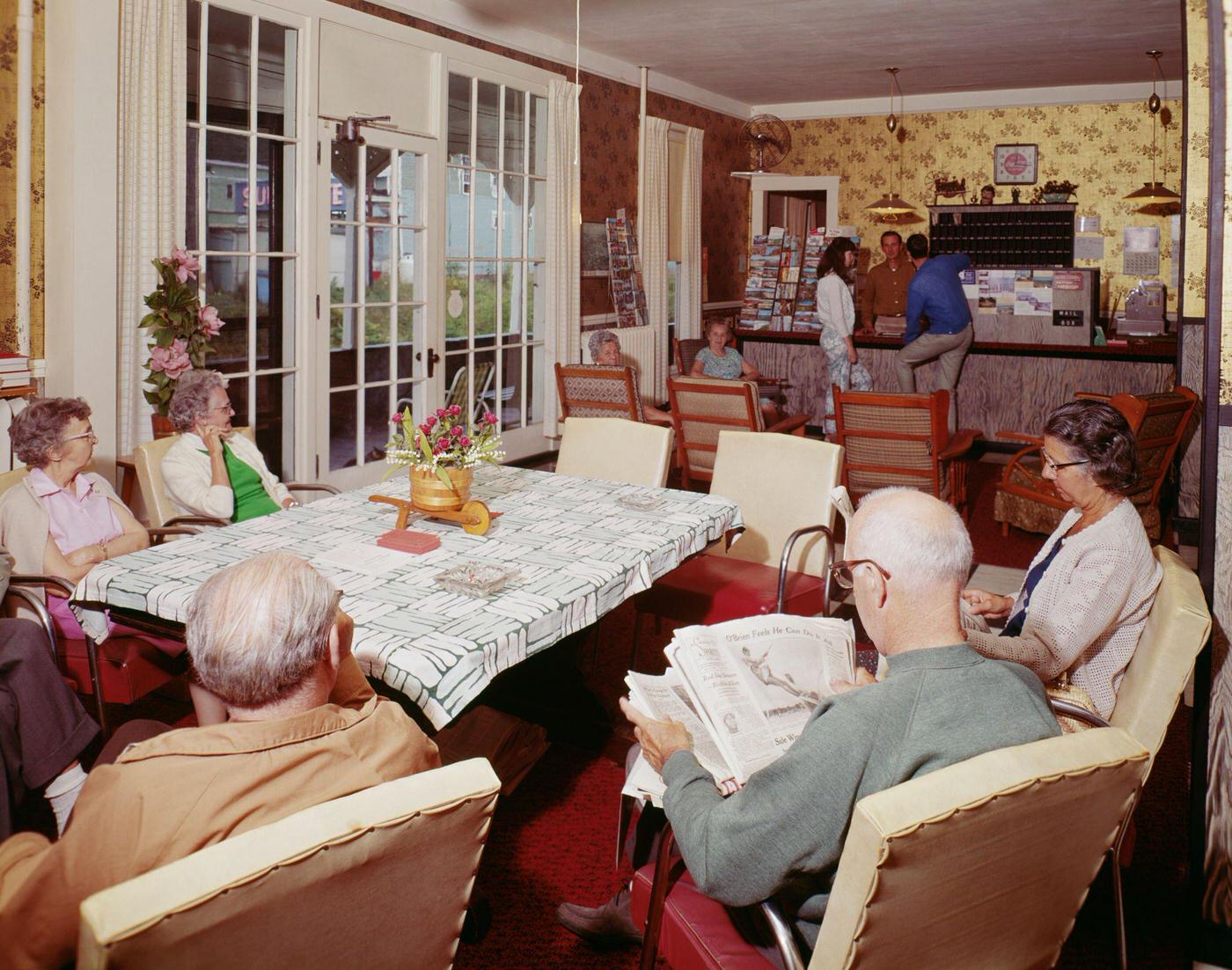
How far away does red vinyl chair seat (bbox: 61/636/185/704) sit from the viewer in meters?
3.15

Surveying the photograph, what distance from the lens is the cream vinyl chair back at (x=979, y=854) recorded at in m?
1.43

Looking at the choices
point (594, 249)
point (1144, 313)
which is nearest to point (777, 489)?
point (594, 249)

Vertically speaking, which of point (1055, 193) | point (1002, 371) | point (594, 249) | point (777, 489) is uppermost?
point (1055, 193)

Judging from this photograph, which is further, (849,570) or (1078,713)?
(1078,713)

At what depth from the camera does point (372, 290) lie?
6.88 m

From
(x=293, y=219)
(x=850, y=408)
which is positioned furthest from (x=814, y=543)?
(x=293, y=219)

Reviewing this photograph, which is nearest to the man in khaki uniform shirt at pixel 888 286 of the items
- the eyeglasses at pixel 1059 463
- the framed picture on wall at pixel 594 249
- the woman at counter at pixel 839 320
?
the woman at counter at pixel 839 320

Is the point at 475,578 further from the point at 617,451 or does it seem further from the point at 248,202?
the point at 248,202

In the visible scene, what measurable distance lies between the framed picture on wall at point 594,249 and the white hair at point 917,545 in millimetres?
7366

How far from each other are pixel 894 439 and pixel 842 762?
4.59 metres

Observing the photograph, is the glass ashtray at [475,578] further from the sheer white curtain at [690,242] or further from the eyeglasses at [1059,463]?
the sheer white curtain at [690,242]

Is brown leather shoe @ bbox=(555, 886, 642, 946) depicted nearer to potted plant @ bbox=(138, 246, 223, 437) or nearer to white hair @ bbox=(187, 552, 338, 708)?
white hair @ bbox=(187, 552, 338, 708)

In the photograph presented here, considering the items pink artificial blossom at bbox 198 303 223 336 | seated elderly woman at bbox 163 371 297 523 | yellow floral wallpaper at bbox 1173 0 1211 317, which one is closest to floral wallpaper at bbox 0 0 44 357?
pink artificial blossom at bbox 198 303 223 336

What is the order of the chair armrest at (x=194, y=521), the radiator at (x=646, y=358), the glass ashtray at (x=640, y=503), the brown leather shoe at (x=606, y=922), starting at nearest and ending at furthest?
the brown leather shoe at (x=606, y=922) < the glass ashtray at (x=640, y=503) < the chair armrest at (x=194, y=521) < the radiator at (x=646, y=358)
